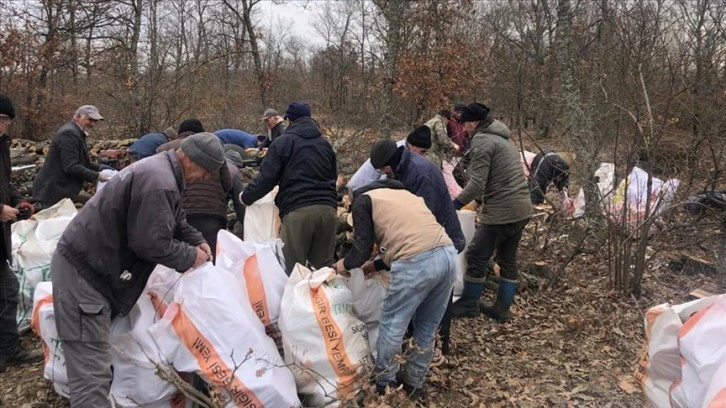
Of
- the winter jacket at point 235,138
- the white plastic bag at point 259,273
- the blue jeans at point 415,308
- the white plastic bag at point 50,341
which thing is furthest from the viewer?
the winter jacket at point 235,138

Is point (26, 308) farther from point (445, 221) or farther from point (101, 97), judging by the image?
point (101, 97)

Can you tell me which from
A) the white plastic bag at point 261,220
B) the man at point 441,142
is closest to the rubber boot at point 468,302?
the white plastic bag at point 261,220

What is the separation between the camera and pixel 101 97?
1185 cm

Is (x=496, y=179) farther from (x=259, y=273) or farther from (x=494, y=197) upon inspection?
(x=259, y=273)

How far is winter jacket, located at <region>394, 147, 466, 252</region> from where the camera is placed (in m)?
3.21

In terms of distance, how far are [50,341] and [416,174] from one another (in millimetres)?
2220

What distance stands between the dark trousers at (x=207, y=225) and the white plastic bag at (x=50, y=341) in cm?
121

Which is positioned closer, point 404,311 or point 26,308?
point 404,311

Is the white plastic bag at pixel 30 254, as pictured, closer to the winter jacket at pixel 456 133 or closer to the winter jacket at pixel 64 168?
the winter jacket at pixel 64 168

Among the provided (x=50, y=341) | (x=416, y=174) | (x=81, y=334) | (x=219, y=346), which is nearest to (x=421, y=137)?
(x=416, y=174)

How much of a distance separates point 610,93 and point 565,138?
1.18 meters

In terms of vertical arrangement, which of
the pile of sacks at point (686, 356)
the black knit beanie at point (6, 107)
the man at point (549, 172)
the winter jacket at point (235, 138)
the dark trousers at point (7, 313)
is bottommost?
the dark trousers at point (7, 313)

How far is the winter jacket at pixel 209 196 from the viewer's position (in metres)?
3.78

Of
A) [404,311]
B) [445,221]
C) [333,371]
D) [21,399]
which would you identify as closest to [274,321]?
[333,371]
